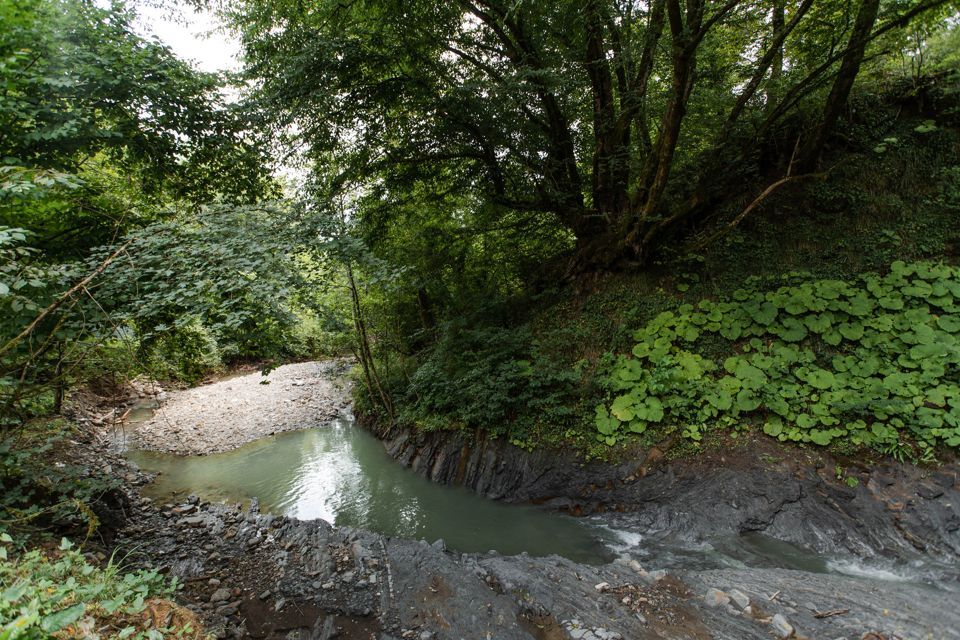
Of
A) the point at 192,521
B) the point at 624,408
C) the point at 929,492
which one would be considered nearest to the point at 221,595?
the point at 192,521

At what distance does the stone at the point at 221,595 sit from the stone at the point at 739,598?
169 inches

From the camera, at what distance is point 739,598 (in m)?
3.09

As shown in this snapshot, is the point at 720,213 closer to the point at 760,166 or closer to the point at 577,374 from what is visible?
the point at 760,166

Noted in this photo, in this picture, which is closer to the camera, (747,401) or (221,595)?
(221,595)

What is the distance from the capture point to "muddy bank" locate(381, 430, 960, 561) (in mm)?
3744

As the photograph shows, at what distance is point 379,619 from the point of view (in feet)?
10.6

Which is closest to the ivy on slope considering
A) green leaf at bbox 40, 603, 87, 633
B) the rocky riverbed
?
the rocky riverbed

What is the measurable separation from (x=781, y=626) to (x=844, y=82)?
702 cm

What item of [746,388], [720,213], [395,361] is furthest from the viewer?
[395,361]

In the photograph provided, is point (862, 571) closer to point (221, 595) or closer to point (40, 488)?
point (221, 595)

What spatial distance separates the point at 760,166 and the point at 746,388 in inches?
177

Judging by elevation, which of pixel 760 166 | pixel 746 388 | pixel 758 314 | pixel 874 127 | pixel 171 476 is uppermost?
pixel 874 127

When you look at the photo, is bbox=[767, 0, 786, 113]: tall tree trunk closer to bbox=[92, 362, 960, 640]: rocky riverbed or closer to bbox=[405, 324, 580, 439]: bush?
bbox=[405, 324, 580, 439]: bush

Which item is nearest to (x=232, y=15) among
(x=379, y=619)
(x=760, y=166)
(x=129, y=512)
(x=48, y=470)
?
(x=48, y=470)
